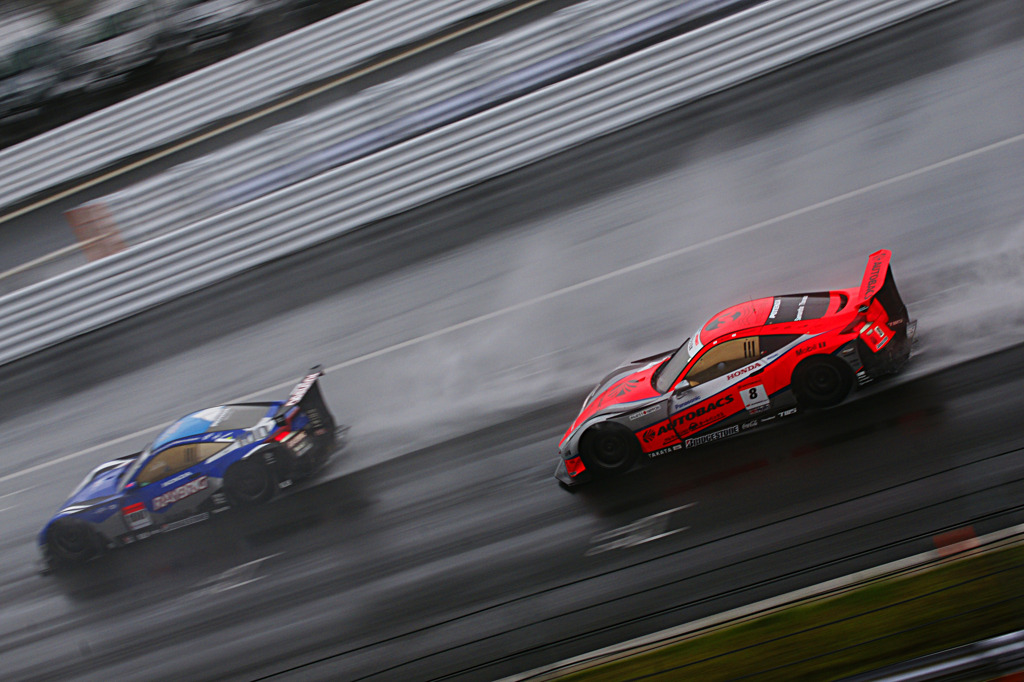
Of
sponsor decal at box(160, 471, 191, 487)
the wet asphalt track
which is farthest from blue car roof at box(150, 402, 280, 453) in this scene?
the wet asphalt track

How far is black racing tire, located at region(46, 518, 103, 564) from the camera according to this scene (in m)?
10.1

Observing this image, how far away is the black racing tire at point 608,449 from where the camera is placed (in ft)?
27.2

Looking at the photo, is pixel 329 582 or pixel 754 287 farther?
pixel 754 287

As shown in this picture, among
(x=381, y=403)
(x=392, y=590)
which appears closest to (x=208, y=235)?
(x=381, y=403)

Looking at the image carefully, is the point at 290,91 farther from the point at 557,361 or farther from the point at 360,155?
the point at 557,361

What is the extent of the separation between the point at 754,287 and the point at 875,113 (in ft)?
12.3

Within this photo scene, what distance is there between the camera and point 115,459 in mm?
11328

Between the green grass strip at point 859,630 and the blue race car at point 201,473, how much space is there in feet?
15.8

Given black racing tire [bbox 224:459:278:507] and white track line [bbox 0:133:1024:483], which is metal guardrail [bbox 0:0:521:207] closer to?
white track line [bbox 0:133:1024:483]

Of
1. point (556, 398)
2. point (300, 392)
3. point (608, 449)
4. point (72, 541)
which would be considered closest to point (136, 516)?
point (72, 541)

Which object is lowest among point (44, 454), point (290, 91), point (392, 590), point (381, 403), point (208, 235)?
point (392, 590)

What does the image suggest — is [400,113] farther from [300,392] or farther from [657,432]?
[657,432]

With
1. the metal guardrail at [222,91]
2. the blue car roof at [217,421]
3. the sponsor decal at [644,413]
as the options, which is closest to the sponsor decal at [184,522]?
the blue car roof at [217,421]

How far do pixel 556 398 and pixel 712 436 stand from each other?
2.19 meters
